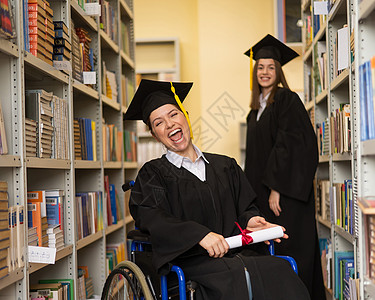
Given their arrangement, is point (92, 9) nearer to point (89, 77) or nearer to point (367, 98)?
point (89, 77)

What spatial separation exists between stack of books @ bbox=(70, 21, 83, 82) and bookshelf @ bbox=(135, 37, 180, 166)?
273cm

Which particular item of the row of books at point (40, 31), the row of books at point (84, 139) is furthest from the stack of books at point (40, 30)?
the row of books at point (84, 139)

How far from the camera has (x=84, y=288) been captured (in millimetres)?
3131

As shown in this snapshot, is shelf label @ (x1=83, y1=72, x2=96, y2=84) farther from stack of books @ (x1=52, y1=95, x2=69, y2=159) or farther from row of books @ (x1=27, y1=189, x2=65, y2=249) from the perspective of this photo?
row of books @ (x1=27, y1=189, x2=65, y2=249)

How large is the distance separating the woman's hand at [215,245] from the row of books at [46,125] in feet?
2.85

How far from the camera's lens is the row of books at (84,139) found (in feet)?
10.1

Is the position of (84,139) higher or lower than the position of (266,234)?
higher

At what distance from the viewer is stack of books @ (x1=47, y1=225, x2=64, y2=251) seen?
2.46m

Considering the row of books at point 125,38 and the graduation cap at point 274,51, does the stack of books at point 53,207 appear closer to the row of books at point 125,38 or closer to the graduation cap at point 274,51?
the graduation cap at point 274,51

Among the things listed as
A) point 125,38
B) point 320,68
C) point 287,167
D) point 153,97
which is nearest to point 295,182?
point 287,167

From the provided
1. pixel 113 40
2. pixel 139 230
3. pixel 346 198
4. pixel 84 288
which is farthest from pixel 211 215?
pixel 113 40

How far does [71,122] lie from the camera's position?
2.78 m

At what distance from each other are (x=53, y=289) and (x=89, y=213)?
74cm

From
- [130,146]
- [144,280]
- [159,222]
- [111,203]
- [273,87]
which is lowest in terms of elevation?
[144,280]
